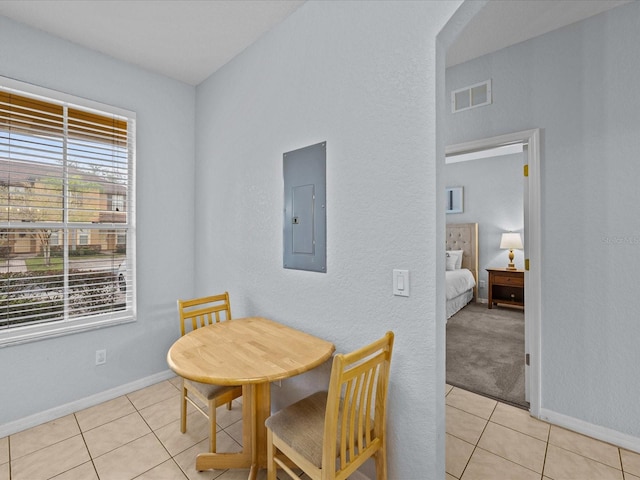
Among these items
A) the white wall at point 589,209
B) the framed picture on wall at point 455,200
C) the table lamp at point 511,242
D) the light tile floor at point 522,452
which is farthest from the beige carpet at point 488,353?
the framed picture on wall at point 455,200

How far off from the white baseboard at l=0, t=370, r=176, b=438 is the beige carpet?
264 cm

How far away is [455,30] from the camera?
1.38 meters

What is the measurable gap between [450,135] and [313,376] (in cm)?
227

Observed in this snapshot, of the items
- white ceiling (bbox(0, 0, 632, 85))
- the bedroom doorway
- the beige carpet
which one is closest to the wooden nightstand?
the beige carpet

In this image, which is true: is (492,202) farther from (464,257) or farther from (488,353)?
(488,353)

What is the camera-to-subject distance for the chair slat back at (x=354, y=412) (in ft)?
3.74

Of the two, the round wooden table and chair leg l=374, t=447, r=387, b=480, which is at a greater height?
the round wooden table

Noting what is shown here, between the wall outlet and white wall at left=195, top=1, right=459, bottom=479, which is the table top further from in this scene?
the wall outlet

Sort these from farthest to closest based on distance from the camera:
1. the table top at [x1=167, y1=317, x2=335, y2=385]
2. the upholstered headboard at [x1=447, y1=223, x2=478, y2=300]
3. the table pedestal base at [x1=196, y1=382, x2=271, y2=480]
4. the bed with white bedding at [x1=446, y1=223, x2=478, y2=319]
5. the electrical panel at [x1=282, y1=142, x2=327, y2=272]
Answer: the upholstered headboard at [x1=447, y1=223, x2=478, y2=300] → the bed with white bedding at [x1=446, y1=223, x2=478, y2=319] → the electrical panel at [x1=282, y1=142, x2=327, y2=272] → the table pedestal base at [x1=196, y1=382, x2=271, y2=480] → the table top at [x1=167, y1=317, x2=335, y2=385]

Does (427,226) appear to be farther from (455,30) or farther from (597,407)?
(597,407)

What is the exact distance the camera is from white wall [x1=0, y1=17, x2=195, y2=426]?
6.91 feet

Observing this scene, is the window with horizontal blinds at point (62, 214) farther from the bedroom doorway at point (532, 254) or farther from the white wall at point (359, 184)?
the bedroom doorway at point (532, 254)

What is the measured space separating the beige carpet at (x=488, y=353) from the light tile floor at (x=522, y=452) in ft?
0.98

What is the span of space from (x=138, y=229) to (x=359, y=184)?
6.64 ft
